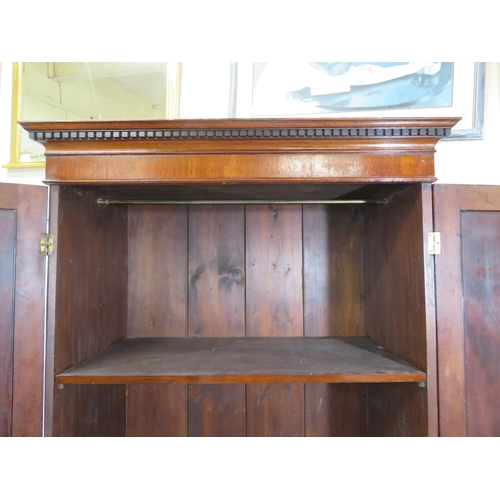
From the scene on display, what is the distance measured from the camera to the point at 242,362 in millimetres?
811

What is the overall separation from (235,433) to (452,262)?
0.89 meters

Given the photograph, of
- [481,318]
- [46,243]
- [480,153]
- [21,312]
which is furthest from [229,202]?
[480,153]

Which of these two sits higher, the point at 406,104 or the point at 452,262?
the point at 406,104

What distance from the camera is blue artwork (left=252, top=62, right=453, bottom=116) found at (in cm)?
106

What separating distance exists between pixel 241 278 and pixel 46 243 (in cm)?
60

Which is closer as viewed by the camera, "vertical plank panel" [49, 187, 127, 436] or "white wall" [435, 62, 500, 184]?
"vertical plank panel" [49, 187, 127, 436]

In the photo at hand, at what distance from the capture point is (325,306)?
43.0 inches

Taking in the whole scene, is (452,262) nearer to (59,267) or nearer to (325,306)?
(325,306)

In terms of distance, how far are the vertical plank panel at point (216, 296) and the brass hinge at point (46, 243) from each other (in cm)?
46

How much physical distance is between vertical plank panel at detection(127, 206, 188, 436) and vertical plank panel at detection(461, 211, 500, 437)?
83cm

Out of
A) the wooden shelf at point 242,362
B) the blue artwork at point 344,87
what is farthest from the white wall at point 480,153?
the wooden shelf at point 242,362

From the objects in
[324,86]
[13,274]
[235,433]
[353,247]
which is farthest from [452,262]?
[13,274]

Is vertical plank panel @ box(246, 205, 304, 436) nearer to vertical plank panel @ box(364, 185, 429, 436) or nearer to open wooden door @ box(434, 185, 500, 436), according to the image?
vertical plank panel @ box(364, 185, 429, 436)

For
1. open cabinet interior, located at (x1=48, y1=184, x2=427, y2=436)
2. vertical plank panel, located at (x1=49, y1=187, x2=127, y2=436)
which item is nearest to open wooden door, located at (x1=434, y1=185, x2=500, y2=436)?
open cabinet interior, located at (x1=48, y1=184, x2=427, y2=436)
